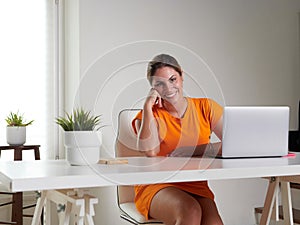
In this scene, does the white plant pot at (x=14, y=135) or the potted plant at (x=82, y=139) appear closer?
the potted plant at (x=82, y=139)

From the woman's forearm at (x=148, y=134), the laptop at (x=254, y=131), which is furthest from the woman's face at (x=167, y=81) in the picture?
the laptop at (x=254, y=131)

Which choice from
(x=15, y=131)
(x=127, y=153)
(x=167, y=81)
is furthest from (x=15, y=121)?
(x=167, y=81)

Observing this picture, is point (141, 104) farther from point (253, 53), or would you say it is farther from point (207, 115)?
point (253, 53)

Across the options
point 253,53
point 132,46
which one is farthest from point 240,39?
point 132,46

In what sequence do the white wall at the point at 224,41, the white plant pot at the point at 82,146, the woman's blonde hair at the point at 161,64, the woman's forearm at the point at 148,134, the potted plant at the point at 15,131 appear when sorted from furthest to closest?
the white wall at the point at 224,41 < the potted plant at the point at 15,131 < the woman's forearm at the point at 148,134 < the woman's blonde hair at the point at 161,64 < the white plant pot at the point at 82,146

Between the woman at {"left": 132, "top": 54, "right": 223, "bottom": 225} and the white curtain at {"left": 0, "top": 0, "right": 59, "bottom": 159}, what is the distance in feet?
4.69

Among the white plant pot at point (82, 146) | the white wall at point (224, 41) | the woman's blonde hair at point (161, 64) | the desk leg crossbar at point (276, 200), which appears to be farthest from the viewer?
the white wall at point (224, 41)

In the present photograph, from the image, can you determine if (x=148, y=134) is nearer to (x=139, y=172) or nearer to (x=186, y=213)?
(x=186, y=213)

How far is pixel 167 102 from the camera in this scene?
234cm

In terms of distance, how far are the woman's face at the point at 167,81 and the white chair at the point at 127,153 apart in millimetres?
172

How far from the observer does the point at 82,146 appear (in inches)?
68.2

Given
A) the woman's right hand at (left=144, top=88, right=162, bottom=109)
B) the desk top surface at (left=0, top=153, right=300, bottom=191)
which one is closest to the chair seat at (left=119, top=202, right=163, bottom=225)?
the desk top surface at (left=0, top=153, right=300, bottom=191)

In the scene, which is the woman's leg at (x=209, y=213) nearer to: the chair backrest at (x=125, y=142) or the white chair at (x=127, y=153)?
the white chair at (x=127, y=153)

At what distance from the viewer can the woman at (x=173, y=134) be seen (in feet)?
6.87
